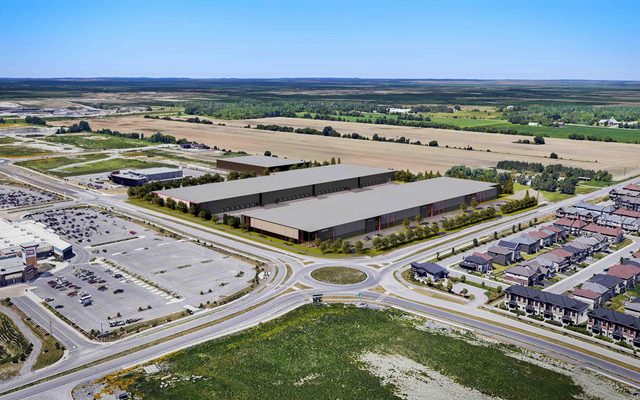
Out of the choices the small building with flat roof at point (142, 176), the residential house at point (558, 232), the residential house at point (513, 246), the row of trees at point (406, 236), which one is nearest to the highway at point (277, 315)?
the row of trees at point (406, 236)

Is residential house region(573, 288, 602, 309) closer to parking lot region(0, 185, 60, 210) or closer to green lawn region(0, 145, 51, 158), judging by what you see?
parking lot region(0, 185, 60, 210)

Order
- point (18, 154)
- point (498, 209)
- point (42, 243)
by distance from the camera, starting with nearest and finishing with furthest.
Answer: point (42, 243) → point (498, 209) → point (18, 154)

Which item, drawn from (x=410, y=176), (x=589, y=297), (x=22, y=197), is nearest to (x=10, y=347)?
(x=589, y=297)

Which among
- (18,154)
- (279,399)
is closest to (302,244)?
(279,399)

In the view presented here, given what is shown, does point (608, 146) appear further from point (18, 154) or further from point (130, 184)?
point (18, 154)

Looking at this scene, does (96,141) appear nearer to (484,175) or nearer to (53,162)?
(53,162)

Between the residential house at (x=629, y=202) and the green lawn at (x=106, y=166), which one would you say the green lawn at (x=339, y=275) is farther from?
the green lawn at (x=106, y=166)
